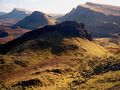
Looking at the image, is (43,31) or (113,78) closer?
(113,78)

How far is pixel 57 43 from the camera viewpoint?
86875mm

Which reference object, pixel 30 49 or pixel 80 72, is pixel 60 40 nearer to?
pixel 30 49

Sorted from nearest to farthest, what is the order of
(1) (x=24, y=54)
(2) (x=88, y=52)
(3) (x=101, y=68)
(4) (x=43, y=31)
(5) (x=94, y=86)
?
1. (5) (x=94, y=86)
2. (3) (x=101, y=68)
3. (1) (x=24, y=54)
4. (2) (x=88, y=52)
5. (4) (x=43, y=31)

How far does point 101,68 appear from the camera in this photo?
65.8 metres

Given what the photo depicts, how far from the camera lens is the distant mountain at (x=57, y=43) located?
81.9 metres

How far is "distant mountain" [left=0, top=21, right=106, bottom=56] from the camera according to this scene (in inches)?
3223

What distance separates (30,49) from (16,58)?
873cm

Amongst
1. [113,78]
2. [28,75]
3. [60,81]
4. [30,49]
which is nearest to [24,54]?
[30,49]

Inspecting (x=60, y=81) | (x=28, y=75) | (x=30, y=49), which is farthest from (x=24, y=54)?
(x=60, y=81)

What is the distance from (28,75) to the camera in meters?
62.5

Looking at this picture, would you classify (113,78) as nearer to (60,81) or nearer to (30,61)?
(60,81)

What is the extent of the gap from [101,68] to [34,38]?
32.2m

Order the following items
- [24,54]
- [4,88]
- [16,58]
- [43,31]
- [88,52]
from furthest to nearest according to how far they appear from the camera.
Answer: [43,31], [88,52], [24,54], [16,58], [4,88]

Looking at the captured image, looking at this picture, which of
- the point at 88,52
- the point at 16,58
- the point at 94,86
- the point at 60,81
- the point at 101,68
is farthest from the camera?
the point at 88,52
